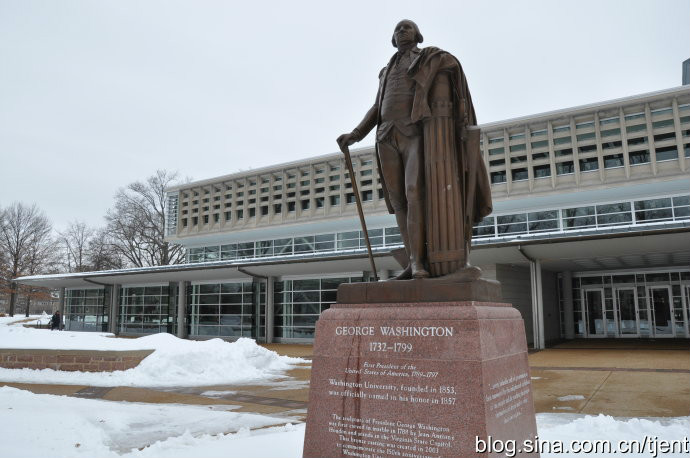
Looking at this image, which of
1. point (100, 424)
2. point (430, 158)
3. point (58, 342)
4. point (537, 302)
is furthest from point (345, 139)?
point (537, 302)

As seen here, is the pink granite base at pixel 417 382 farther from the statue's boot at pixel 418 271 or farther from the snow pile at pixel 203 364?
the snow pile at pixel 203 364

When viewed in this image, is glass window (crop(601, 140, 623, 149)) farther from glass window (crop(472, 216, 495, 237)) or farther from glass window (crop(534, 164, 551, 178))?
glass window (crop(472, 216, 495, 237))

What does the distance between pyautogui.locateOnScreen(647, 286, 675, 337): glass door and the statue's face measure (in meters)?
24.3

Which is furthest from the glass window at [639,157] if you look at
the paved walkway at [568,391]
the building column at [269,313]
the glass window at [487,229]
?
the building column at [269,313]

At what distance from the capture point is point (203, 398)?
1015 centimetres

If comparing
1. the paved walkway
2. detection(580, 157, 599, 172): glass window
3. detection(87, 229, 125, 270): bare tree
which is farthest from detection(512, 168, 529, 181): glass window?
detection(87, 229, 125, 270): bare tree

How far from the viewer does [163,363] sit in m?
13.3

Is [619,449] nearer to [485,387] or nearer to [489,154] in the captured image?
[485,387]

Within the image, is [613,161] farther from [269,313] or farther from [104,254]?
[104,254]

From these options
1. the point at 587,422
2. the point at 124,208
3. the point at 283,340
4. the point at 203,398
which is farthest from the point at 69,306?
the point at 587,422

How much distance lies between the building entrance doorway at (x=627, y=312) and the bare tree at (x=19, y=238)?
4891 cm

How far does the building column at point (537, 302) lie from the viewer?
2097 centimetres

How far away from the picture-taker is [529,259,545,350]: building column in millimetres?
20969

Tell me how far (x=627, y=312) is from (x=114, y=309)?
30.3 metres
